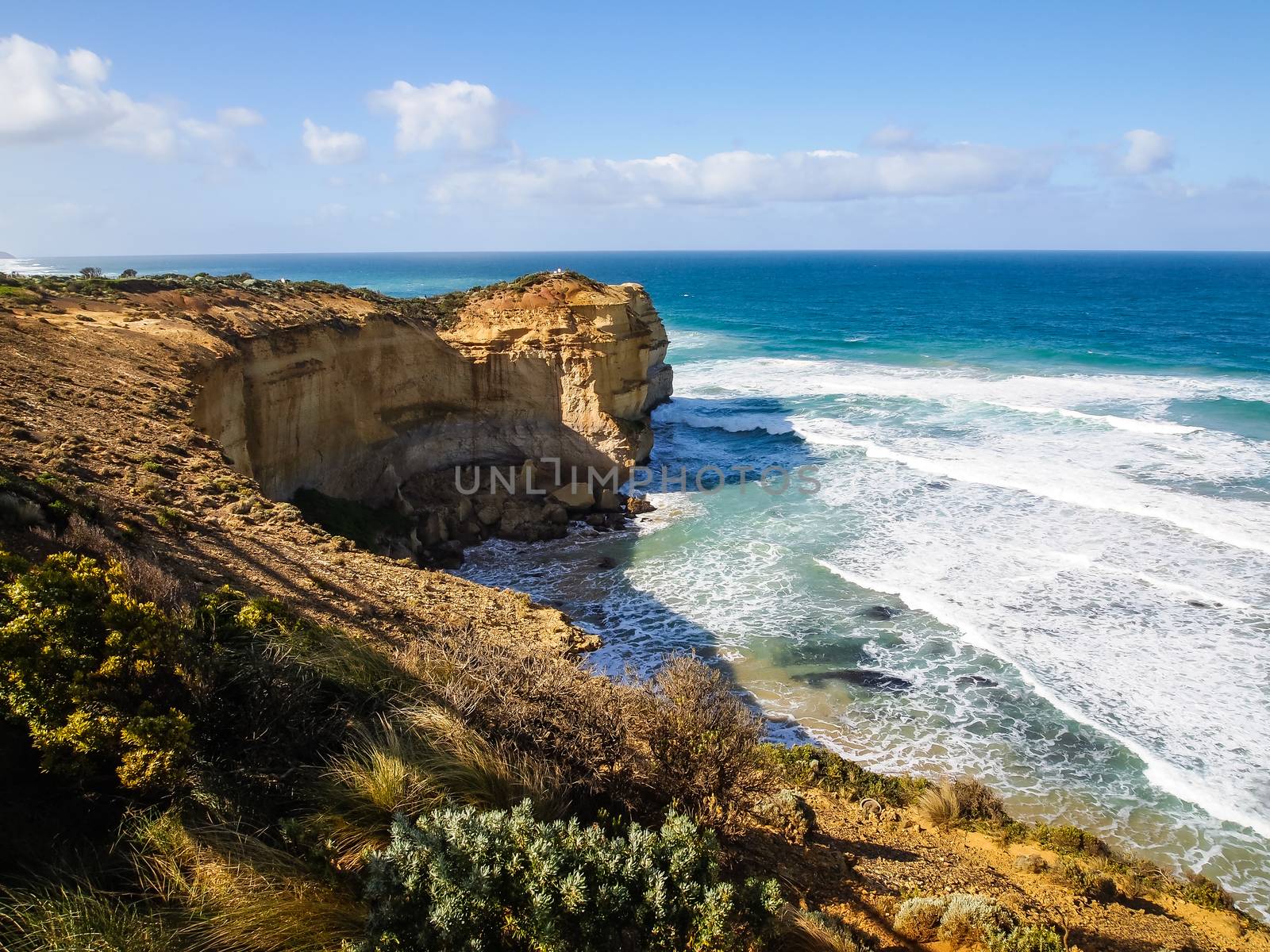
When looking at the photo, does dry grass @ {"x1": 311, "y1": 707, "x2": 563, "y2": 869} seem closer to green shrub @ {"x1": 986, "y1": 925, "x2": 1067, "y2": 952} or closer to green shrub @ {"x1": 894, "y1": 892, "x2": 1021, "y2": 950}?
green shrub @ {"x1": 894, "y1": 892, "x2": 1021, "y2": 950}

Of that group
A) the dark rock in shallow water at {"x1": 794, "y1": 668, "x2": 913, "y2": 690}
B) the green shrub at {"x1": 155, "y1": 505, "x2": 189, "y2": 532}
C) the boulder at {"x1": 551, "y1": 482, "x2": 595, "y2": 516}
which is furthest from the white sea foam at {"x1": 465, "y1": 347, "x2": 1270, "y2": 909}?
the green shrub at {"x1": 155, "y1": 505, "x2": 189, "y2": 532}

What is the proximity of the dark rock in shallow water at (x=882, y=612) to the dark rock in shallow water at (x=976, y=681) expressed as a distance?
2640 millimetres

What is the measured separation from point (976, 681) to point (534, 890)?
1351 cm

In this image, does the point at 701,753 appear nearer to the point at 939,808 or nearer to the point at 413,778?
the point at 413,778

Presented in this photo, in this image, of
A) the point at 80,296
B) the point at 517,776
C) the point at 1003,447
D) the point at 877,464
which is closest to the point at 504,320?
the point at 80,296

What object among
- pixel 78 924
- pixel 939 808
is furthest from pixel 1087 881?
pixel 78 924

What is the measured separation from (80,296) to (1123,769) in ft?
85.5

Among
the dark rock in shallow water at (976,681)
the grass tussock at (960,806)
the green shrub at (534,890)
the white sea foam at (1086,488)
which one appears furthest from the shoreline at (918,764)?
the white sea foam at (1086,488)

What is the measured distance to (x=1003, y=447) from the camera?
32.4m

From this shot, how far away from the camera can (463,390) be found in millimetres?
27562

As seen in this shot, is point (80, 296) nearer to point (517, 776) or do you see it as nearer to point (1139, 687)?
point (517, 776)

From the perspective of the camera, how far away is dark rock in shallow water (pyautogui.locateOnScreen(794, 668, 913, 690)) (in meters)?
15.9

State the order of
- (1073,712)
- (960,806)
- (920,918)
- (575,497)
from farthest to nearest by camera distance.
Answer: (575,497), (1073,712), (960,806), (920,918)

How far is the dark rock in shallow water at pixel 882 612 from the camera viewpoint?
736 inches
